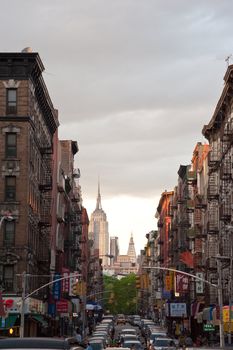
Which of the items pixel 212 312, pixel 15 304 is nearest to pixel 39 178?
pixel 15 304

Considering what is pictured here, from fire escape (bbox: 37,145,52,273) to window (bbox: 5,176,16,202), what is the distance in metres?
→ 8.83

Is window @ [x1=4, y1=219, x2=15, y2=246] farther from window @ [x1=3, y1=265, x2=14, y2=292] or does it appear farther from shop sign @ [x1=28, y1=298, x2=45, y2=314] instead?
shop sign @ [x1=28, y1=298, x2=45, y2=314]

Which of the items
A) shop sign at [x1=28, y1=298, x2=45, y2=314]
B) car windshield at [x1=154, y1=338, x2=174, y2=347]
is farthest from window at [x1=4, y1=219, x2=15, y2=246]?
car windshield at [x1=154, y1=338, x2=174, y2=347]

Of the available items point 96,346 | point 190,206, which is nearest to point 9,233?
point 96,346

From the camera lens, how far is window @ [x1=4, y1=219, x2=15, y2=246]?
6253 centimetres

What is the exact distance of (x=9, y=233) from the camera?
62.8 m

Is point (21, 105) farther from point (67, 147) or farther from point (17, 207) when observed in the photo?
point (67, 147)

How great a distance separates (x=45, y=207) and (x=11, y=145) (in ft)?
47.7

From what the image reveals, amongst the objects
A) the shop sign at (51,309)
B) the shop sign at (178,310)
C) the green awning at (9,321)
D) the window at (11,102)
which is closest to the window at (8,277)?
the green awning at (9,321)

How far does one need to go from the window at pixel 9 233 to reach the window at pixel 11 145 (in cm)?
548

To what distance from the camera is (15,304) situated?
6141 cm

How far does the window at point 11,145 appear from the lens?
63250 millimetres

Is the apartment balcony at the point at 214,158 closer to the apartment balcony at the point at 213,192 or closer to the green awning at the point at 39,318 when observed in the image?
the apartment balcony at the point at 213,192

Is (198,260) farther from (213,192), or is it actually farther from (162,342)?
(162,342)
